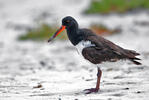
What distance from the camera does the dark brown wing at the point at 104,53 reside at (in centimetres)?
756

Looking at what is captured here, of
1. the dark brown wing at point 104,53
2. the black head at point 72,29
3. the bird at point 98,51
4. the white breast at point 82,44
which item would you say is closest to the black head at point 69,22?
the black head at point 72,29

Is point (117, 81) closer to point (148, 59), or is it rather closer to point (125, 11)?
point (148, 59)

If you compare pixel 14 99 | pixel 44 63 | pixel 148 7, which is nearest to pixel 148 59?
pixel 44 63

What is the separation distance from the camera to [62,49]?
14.3 m

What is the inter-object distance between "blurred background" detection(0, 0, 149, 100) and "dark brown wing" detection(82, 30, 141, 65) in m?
0.40

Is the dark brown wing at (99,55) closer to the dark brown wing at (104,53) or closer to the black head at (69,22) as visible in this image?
the dark brown wing at (104,53)

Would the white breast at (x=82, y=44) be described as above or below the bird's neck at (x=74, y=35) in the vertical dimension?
below

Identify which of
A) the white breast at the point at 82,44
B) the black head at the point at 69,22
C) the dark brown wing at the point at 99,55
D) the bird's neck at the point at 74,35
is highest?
the black head at the point at 69,22

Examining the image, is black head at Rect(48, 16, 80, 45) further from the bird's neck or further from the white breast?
the white breast

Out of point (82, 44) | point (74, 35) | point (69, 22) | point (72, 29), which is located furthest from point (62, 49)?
point (82, 44)

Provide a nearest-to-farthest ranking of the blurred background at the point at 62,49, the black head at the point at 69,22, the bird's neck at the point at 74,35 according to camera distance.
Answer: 1. the blurred background at the point at 62,49
2. the bird's neck at the point at 74,35
3. the black head at the point at 69,22

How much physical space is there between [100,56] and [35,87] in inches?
59.0

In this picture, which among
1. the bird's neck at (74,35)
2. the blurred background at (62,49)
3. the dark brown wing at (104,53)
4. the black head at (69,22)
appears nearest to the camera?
the dark brown wing at (104,53)

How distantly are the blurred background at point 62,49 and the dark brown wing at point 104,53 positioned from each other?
40 cm
